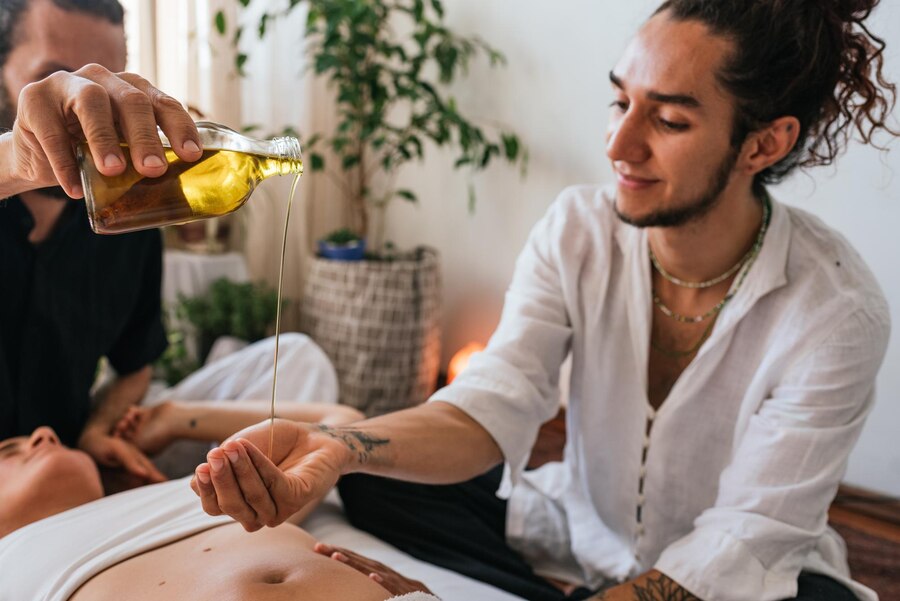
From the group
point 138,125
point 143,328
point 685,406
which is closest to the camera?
point 138,125

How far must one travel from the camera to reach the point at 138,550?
1.24 m

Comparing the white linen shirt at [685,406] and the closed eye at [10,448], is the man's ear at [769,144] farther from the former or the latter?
the closed eye at [10,448]

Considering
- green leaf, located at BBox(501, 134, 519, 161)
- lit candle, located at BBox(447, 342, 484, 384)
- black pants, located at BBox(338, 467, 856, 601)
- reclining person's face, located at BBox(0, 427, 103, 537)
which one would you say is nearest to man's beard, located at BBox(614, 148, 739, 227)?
black pants, located at BBox(338, 467, 856, 601)

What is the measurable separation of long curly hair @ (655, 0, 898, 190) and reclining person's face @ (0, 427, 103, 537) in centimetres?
130

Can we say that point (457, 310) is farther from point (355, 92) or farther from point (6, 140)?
point (6, 140)

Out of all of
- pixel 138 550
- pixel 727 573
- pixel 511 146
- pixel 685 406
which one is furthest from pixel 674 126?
pixel 511 146

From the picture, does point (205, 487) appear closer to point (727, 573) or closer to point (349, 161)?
point (727, 573)

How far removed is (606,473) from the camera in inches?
64.1

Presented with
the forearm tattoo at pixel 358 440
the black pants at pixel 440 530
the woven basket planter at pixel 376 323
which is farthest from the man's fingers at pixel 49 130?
the woven basket planter at pixel 376 323

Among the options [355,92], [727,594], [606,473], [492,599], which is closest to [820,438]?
[727,594]

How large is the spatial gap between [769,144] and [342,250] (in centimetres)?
192

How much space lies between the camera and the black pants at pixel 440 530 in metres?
1.55

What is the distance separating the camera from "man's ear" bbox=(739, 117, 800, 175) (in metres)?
1.50

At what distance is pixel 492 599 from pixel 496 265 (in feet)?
6.67
